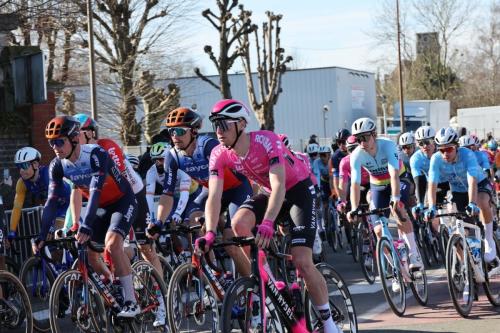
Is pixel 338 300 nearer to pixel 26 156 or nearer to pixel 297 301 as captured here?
pixel 297 301

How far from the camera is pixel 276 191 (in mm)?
6938

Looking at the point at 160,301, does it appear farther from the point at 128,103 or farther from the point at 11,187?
the point at 128,103

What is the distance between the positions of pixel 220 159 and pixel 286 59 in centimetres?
3556

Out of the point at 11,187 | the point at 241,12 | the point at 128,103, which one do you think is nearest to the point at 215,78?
the point at 241,12

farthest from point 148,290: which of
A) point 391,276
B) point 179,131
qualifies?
point 391,276

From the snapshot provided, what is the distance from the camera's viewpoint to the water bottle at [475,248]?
9891mm

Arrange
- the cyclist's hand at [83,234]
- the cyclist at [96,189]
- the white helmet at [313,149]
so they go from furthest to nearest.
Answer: the white helmet at [313,149] < the cyclist at [96,189] < the cyclist's hand at [83,234]

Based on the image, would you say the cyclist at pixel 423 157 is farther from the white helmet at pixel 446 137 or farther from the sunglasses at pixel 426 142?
the white helmet at pixel 446 137

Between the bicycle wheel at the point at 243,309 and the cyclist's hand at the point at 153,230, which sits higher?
the cyclist's hand at the point at 153,230

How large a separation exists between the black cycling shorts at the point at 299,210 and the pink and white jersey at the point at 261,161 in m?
0.08

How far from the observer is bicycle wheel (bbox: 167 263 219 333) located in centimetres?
807

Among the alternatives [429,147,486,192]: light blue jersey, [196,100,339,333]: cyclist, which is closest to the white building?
[429,147,486,192]: light blue jersey

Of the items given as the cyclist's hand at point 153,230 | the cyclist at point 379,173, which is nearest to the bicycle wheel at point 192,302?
the cyclist's hand at point 153,230

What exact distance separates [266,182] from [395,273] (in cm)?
296
